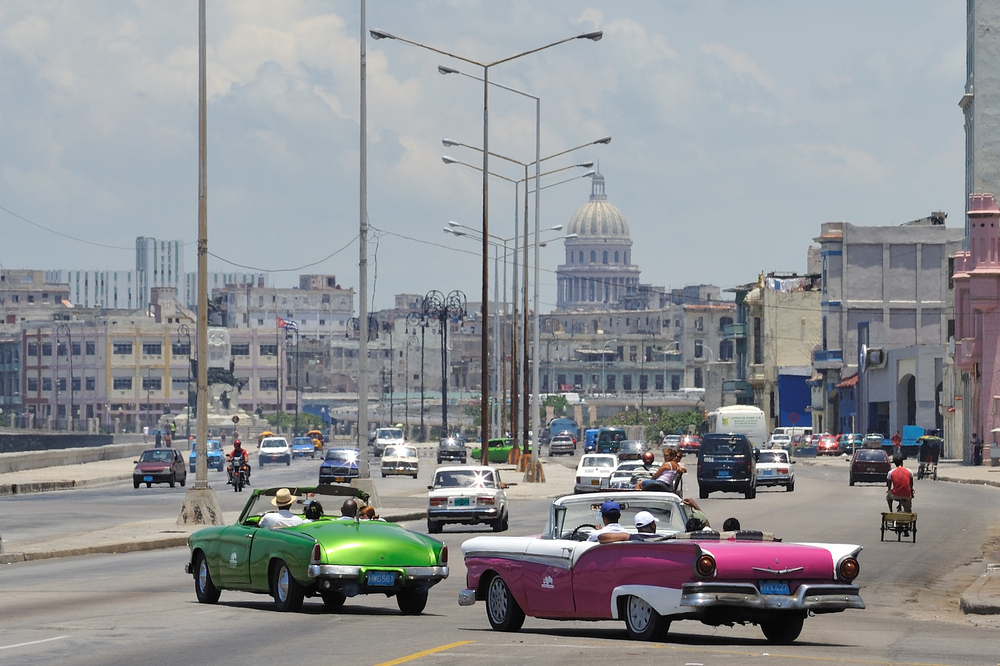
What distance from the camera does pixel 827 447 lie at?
353 feet

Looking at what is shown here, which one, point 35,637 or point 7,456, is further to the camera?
point 7,456

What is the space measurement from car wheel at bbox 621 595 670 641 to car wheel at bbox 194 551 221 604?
6074 mm

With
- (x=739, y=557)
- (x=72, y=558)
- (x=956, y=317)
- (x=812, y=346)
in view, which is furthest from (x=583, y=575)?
(x=812, y=346)

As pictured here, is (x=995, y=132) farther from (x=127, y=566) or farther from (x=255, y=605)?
(x=255, y=605)

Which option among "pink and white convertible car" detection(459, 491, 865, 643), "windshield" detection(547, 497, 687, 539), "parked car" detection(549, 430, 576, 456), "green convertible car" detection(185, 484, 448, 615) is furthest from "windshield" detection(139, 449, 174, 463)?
"parked car" detection(549, 430, 576, 456)

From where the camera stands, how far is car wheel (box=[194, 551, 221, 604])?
1984 cm

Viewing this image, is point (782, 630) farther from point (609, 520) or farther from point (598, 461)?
point (598, 461)

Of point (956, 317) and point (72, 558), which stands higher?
point (956, 317)

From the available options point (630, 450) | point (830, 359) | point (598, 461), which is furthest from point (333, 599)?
point (830, 359)

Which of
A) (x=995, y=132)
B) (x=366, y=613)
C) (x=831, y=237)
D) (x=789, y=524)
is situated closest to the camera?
(x=366, y=613)

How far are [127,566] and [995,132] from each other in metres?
66.2

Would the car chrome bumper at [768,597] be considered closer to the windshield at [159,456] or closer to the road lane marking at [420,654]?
the road lane marking at [420,654]

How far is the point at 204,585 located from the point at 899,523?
51.3 ft

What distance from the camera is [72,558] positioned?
2975 cm
